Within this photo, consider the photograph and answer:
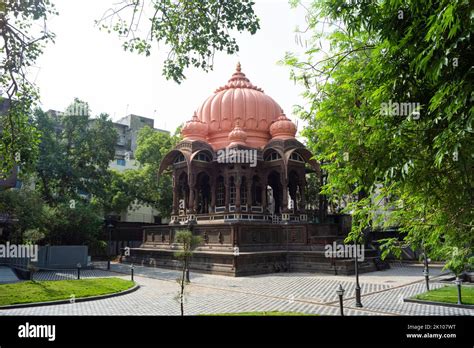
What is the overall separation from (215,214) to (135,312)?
14.2 meters

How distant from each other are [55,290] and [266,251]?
36.9ft

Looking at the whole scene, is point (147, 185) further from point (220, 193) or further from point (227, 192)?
point (227, 192)

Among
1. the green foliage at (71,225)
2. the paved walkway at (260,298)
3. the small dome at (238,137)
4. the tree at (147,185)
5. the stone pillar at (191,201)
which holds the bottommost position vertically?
the paved walkway at (260,298)

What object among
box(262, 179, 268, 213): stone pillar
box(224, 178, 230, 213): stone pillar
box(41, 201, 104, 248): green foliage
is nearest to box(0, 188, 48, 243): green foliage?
box(41, 201, 104, 248): green foliage

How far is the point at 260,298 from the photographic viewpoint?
12.1m

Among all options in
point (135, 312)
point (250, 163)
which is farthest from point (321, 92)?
A: point (250, 163)

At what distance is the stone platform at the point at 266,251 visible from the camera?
19188 millimetres

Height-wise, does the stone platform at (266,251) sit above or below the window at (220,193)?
below

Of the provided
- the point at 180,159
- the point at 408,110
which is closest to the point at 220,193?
the point at 180,159

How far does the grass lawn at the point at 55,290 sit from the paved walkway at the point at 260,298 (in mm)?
709

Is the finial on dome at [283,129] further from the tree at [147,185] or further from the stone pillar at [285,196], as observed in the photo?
the tree at [147,185]

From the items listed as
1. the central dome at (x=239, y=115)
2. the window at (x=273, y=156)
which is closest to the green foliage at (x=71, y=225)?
the central dome at (x=239, y=115)

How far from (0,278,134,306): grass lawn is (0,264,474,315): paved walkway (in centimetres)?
71
